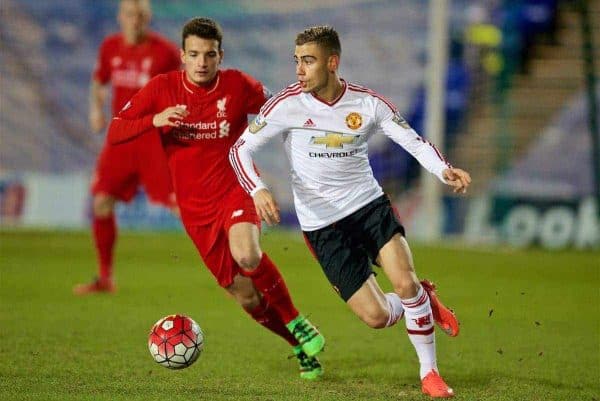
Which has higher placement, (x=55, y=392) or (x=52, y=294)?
(x=55, y=392)

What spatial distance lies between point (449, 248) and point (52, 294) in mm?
8531

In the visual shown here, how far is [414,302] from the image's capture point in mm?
5938

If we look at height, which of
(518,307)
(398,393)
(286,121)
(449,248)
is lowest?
(449,248)

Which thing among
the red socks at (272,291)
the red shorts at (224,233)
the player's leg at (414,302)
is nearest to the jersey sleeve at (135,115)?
the red shorts at (224,233)

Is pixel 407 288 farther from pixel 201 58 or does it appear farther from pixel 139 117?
pixel 139 117

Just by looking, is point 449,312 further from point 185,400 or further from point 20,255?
point 20,255

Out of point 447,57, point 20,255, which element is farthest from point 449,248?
point 20,255

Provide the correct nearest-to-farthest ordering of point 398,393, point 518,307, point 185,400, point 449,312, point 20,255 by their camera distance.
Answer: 1. point 185,400
2. point 398,393
3. point 449,312
4. point 518,307
5. point 20,255

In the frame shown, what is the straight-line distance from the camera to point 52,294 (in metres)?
10.5

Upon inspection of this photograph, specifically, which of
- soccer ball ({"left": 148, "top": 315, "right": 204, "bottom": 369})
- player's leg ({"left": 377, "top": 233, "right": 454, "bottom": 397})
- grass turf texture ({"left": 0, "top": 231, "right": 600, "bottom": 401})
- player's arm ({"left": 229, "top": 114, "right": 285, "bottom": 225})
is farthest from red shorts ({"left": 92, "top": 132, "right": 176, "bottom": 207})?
player's leg ({"left": 377, "top": 233, "right": 454, "bottom": 397})

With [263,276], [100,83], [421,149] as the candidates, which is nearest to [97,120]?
[100,83]

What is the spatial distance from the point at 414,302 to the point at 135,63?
5.47 meters

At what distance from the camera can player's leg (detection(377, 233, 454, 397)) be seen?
588 centimetres

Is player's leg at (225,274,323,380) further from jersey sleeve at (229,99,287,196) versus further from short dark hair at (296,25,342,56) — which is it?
short dark hair at (296,25,342,56)
